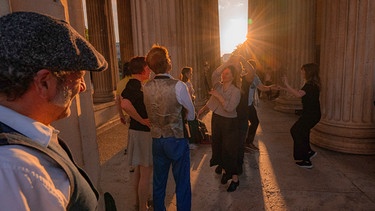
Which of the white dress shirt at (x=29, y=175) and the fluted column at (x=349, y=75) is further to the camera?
the fluted column at (x=349, y=75)

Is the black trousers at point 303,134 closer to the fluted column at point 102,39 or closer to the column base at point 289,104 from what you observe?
the column base at point 289,104

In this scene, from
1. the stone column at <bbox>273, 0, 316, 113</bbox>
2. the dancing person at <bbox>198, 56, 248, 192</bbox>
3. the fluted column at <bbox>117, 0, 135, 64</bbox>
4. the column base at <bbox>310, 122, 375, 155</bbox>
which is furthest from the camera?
the fluted column at <bbox>117, 0, 135, 64</bbox>

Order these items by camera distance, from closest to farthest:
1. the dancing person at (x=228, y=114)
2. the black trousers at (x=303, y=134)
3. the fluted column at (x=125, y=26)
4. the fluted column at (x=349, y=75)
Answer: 1. the dancing person at (x=228, y=114)
2. the black trousers at (x=303, y=134)
3. the fluted column at (x=349, y=75)
4. the fluted column at (x=125, y=26)

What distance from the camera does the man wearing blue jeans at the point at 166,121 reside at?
9.66ft

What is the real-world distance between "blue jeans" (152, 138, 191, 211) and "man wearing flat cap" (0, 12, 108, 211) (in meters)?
2.06

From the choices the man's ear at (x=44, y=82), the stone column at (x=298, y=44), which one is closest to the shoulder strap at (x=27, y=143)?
the man's ear at (x=44, y=82)

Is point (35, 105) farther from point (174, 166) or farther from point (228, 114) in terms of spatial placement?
point (228, 114)

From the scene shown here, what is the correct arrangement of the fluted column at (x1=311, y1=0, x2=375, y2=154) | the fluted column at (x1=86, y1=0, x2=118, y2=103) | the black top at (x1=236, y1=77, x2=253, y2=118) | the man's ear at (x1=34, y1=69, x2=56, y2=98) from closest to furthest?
1. the man's ear at (x1=34, y1=69, x2=56, y2=98)
2. the black top at (x1=236, y1=77, x2=253, y2=118)
3. the fluted column at (x1=311, y1=0, x2=375, y2=154)
4. the fluted column at (x1=86, y1=0, x2=118, y2=103)

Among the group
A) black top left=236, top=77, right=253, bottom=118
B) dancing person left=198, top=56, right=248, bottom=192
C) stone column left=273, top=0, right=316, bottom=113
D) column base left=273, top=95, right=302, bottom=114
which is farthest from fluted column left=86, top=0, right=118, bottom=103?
dancing person left=198, top=56, right=248, bottom=192

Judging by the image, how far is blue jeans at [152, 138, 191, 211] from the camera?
10.0ft

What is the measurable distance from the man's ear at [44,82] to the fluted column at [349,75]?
19.6ft

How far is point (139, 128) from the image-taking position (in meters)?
3.39

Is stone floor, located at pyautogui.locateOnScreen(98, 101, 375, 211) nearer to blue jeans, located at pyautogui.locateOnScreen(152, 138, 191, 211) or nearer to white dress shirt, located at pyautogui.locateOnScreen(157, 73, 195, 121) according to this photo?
blue jeans, located at pyautogui.locateOnScreen(152, 138, 191, 211)

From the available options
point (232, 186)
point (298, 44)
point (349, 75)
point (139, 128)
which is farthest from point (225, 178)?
point (298, 44)
